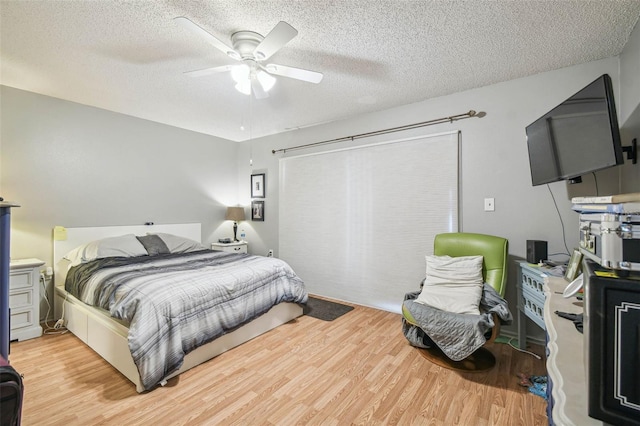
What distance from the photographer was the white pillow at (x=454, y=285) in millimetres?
2322

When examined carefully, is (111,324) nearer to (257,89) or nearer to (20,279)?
(20,279)

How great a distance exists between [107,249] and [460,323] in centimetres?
355

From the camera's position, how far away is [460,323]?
2.08 metres

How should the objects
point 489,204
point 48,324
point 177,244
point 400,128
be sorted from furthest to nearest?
1. point 177,244
2. point 400,128
3. point 48,324
4. point 489,204

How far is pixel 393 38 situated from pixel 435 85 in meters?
1.02

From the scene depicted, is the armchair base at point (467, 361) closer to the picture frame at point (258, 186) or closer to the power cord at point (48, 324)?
the picture frame at point (258, 186)

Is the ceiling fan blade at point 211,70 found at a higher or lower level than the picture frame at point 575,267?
higher

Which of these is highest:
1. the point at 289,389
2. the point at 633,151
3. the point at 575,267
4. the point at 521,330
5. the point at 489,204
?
the point at 633,151

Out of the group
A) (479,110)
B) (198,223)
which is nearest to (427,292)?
(479,110)

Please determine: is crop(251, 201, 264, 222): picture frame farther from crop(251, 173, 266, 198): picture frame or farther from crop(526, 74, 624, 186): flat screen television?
crop(526, 74, 624, 186): flat screen television

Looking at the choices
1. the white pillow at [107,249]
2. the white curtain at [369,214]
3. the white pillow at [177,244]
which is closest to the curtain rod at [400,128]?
the white curtain at [369,214]

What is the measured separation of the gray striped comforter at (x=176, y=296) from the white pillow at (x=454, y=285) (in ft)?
4.53

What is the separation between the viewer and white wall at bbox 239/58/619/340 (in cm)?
245

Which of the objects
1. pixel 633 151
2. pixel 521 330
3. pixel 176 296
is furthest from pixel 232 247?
pixel 633 151
